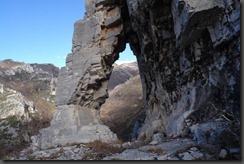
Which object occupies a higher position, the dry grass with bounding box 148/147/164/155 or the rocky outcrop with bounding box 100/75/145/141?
the rocky outcrop with bounding box 100/75/145/141

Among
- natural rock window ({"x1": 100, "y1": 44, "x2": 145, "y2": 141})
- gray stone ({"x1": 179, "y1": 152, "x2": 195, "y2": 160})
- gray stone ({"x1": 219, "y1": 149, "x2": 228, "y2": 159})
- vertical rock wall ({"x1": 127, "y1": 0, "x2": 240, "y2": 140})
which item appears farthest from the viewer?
natural rock window ({"x1": 100, "y1": 44, "x2": 145, "y2": 141})

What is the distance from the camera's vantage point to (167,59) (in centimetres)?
1368

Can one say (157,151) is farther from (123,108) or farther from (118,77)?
(118,77)

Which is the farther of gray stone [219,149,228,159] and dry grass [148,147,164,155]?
dry grass [148,147,164,155]

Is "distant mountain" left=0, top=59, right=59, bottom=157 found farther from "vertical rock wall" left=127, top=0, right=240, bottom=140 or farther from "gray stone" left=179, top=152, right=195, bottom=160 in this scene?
"gray stone" left=179, top=152, right=195, bottom=160

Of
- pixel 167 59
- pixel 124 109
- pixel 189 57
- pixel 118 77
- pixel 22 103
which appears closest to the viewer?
pixel 189 57

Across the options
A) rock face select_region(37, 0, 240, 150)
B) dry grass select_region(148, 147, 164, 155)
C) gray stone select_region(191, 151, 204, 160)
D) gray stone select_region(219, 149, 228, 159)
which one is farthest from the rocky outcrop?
gray stone select_region(219, 149, 228, 159)

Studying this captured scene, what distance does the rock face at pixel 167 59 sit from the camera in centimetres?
837

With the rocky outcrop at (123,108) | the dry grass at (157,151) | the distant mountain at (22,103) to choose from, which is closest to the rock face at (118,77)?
the distant mountain at (22,103)

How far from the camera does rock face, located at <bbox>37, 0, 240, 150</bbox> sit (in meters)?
8.37

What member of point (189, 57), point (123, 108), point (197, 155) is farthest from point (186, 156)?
point (123, 108)

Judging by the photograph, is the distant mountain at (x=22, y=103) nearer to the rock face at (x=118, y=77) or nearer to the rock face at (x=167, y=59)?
the rock face at (x=167, y=59)

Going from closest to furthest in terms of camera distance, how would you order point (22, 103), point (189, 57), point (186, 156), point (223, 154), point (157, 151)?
point (223, 154) < point (186, 156) < point (157, 151) < point (189, 57) < point (22, 103)

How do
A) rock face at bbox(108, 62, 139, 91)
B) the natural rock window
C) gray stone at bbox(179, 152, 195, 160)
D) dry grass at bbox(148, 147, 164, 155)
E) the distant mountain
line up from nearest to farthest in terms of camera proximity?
gray stone at bbox(179, 152, 195, 160) → dry grass at bbox(148, 147, 164, 155) → the distant mountain → the natural rock window → rock face at bbox(108, 62, 139, 91)
